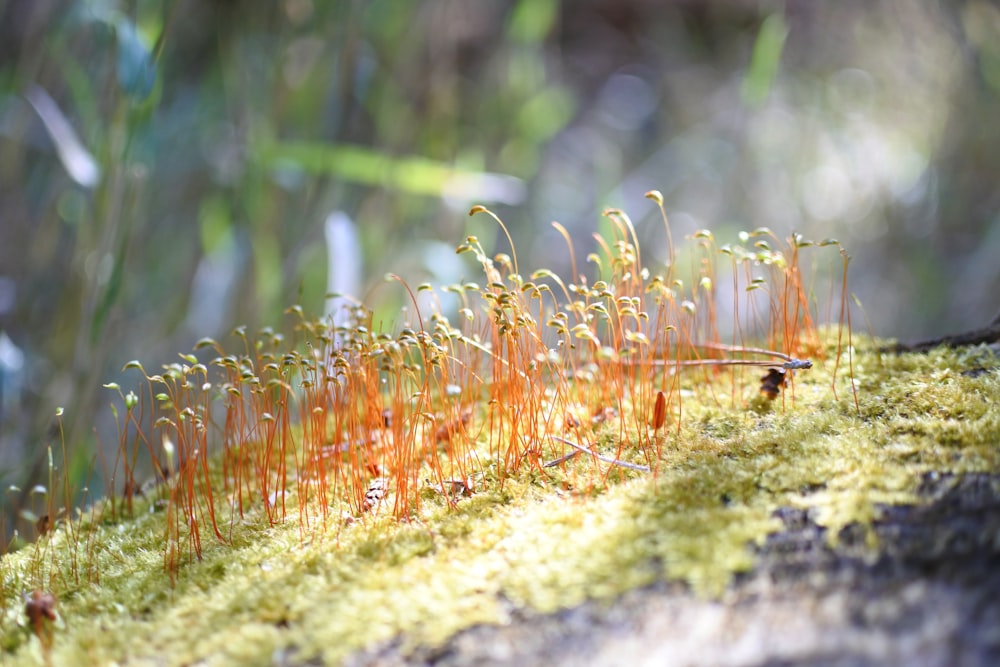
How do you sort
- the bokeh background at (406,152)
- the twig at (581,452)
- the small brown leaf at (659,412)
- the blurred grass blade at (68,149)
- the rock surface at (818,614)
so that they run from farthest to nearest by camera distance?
the bokeh background at (406,152) < the blurred grass blade at (68,149) < the small brown leaf at (659,412) < the twig at (581,452) < the rock surface at (818,614)

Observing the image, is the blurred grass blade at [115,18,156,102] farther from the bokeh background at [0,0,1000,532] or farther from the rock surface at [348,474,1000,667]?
the rock surface at [348,474,1000,667]

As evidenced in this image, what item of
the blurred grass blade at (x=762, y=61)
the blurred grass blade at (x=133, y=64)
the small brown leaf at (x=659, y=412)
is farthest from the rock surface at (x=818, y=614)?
the blurred grass blade at (x=762, y=61)

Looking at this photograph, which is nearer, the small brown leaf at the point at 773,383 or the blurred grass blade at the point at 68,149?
the small brown leaf at the point at 773,383

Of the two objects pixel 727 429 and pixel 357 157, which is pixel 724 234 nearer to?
pixel 357 157

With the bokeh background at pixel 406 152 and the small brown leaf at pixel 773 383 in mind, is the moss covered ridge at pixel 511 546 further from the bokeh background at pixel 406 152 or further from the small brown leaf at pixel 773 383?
the bokeh background at pixel 406 152

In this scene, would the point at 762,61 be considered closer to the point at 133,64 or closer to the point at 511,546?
the point at 133,64

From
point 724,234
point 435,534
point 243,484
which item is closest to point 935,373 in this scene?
point 435,534

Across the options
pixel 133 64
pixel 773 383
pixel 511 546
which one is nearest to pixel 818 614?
pixel 511 546
